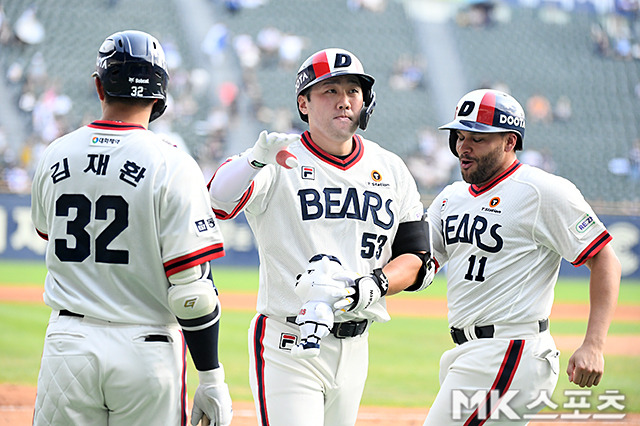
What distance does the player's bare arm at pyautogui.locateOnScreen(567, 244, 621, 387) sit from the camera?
11.5 feet

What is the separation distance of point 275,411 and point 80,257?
1159 mm

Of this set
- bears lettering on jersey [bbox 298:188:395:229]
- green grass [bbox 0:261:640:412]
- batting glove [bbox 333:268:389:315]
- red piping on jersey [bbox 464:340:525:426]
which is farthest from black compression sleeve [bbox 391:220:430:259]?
green grass [bbox 0:261:640:412]

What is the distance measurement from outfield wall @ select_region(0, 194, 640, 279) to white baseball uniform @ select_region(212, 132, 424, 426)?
11.7 m

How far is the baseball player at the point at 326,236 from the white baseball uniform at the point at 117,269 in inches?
21.4

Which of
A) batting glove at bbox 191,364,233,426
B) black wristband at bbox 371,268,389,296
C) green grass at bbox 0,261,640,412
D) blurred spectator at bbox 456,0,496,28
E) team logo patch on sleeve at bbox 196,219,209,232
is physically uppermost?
blurred spectator at bbox 456,0,496,28

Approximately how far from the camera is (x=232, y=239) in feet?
52.4

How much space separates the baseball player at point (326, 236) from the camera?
3410 mm

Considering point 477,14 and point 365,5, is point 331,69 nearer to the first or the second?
point 365,5

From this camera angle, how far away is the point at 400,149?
20219mm

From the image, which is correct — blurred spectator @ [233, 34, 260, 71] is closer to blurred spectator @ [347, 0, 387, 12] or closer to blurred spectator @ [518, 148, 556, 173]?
blurred spectator @ [347, 0, 387, 12]

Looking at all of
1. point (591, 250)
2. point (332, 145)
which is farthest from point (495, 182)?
point (332, 145)

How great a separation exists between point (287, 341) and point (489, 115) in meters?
1.61

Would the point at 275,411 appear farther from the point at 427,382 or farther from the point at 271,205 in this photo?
the point at 427,382

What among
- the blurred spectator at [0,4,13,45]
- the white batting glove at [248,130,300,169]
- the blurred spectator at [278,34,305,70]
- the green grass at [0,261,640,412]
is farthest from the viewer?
the blurred spectator at [278,34,305,70]
